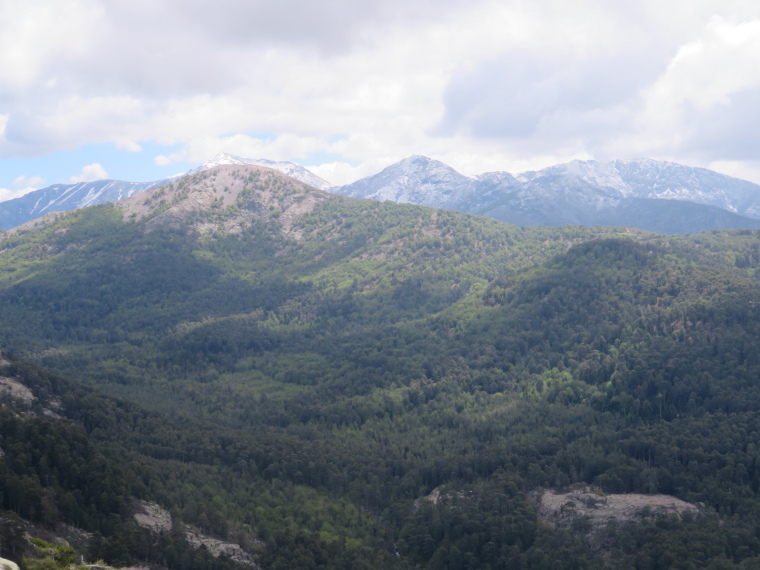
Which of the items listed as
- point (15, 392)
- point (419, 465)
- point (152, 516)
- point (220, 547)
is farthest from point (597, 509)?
point (15, 392)

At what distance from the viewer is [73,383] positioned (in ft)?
510

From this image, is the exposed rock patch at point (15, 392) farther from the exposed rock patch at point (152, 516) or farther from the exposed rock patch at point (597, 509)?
the exposed rock patch at point (597, 509)

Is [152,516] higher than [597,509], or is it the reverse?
[152,516]

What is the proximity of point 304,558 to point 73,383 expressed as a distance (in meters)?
77.2

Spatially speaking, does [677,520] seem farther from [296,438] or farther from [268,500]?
[296,438]

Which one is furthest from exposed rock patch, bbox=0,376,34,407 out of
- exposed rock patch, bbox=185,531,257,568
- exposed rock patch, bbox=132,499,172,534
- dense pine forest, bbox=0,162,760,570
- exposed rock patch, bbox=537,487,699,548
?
exposed rock patch, bbox=537,487,699,548

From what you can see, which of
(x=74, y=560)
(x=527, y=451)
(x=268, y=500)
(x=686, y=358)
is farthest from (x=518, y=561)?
(x=686, y=358)

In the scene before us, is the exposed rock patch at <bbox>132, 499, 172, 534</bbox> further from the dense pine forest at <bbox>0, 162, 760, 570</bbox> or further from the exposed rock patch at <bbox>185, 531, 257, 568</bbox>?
the exposed rock patch at <bbox>185, 531, 257, 568</bbox>

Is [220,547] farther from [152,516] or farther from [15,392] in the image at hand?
[15,392]

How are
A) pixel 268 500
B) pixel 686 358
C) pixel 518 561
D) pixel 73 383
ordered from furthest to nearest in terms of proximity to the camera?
pixel 686 358, pixel 73 383, pixel 268 500, pixel 518 561

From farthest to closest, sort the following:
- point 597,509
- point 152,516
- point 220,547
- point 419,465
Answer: point 419,465, point 597,509, point 152,516, point 220,547

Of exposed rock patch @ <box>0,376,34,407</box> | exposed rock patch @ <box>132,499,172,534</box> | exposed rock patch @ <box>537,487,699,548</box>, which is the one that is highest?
exposed rock patch @ <box>0,376,34,407</box>

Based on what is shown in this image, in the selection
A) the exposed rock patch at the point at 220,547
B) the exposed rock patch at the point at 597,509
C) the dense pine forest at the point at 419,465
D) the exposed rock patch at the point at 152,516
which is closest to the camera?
the exposed rock patch at the point at 152,516

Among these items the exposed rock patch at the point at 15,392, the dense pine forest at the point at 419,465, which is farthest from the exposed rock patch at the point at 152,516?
the exposed rock patch at the point at 15,392
